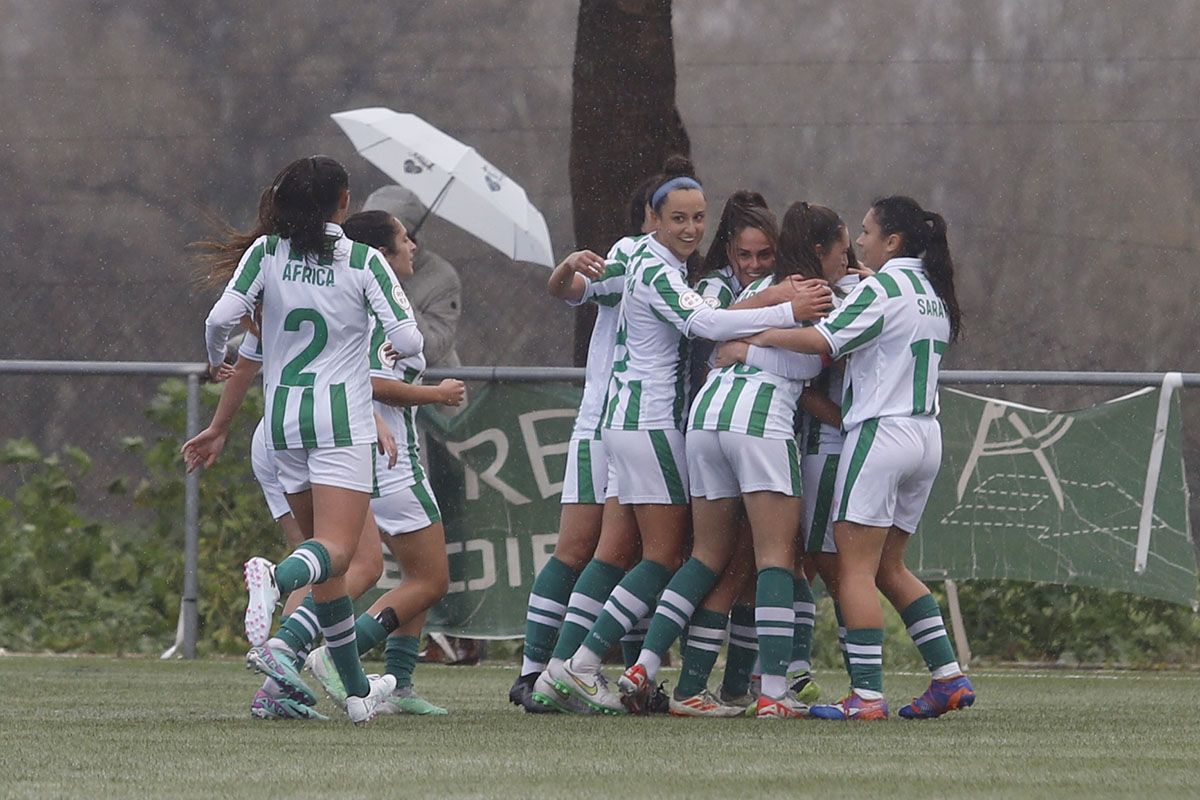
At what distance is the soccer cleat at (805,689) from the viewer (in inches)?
271

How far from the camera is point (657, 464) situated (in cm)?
680

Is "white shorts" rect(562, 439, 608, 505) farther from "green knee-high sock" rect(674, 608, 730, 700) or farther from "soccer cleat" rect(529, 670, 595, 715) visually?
"soccer cleat" rect(529, 670, 595, 715)

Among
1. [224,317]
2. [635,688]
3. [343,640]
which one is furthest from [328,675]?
[224,317]

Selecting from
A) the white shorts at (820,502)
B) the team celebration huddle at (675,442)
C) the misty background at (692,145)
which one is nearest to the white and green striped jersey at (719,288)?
the team celebration huddle at (675,442)

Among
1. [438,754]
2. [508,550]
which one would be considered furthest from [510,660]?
[438,754]

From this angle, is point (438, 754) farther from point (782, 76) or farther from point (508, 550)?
point (782, 76)

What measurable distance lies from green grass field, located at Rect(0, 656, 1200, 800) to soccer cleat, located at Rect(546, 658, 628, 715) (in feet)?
0.51

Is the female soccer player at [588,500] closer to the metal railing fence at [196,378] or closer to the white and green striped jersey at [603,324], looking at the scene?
the white and green striped jersey at [603,324]

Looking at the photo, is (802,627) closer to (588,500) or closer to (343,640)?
(588,500)

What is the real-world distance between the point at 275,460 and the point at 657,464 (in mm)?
1160

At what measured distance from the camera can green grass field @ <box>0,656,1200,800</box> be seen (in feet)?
15.5

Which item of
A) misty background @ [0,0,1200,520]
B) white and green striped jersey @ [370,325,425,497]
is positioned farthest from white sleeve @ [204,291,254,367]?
misty background @ [0,0,1200,520]

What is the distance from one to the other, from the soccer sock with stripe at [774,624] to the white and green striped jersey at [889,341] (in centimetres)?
48

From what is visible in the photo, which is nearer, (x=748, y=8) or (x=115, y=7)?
(x=748, y=8)
